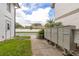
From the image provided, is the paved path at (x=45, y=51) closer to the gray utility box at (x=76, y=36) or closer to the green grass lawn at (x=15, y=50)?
the green grass lawn at (x=15, y=50)

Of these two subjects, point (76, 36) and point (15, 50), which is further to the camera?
point (15, 50)

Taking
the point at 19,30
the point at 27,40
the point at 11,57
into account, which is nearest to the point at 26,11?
the point at 19,30

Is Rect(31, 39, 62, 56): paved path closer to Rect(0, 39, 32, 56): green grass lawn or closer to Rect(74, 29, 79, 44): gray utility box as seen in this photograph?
Rect(0, 39, 32, 56): green grass lawn

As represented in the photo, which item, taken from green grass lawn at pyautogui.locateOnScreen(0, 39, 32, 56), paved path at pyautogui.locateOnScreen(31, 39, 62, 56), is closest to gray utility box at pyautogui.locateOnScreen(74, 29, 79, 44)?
paved path at pyautogui.locateOnScreen(31, 39, 62, 56)

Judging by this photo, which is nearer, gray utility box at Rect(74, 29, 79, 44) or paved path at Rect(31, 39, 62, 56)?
gray utility box at Rect(74, 29, 79, 44)

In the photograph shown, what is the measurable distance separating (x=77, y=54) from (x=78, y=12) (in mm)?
2080

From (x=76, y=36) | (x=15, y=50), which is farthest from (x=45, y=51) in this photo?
(x=76, y=36)

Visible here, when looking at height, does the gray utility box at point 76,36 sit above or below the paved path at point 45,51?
above

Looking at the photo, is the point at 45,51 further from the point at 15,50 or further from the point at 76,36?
the point at 76,36

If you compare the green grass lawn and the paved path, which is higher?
the green grass lawn

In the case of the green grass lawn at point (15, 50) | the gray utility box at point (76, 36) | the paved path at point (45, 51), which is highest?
the gray utility box at point (76, 36)

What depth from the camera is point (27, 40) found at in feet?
19.2

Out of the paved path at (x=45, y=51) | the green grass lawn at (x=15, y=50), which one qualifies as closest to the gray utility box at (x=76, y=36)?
the paved path at (x=45, y=51)

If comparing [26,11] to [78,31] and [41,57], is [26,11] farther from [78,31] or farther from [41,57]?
[78,31]
